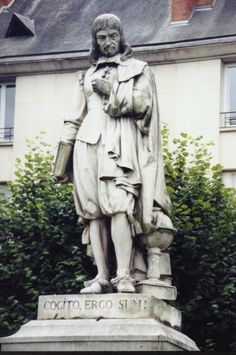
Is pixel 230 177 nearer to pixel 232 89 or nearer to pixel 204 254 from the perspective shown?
pixel 232 89

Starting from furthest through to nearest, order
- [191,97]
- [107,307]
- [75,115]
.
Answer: [191,97], [75,115], [107,307]

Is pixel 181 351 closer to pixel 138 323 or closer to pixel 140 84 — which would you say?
pixel 138 323

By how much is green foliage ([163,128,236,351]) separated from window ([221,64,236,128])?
27.0 ft

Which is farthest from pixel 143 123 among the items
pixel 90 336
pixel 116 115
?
pixel 90 336

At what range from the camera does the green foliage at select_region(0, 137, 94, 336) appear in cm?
2558

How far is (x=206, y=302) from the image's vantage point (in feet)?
83.8

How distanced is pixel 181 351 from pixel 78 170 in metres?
2.24

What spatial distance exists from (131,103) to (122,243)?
57.9 inches

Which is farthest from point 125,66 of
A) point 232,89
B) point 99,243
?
point 232,89

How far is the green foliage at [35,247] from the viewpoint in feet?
83.9

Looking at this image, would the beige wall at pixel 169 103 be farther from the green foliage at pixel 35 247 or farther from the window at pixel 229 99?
the green foliage at pixel 35 247

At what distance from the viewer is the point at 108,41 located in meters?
17.0

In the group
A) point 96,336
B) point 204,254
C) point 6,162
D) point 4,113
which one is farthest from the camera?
point 4,113

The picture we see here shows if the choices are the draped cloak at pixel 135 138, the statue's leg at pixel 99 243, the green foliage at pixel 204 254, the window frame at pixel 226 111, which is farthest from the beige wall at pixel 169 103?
the statue's leg at pixel 99 243
